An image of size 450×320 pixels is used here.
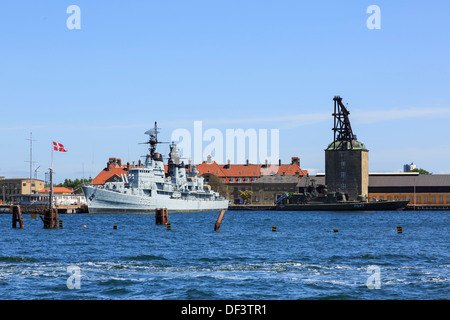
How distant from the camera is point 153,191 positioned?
4552 inches

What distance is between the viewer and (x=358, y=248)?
40.2 m

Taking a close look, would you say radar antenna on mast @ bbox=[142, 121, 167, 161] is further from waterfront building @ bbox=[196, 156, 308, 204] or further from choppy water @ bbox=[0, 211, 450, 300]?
choppy water @ bbox=[0, 211, 450, 300]

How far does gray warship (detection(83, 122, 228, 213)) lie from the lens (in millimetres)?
110250

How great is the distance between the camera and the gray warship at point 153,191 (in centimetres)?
11025

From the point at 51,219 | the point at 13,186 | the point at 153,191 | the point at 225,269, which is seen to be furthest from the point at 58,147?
the point at 13,186

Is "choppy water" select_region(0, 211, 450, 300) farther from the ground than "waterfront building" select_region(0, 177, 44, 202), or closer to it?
closer to it

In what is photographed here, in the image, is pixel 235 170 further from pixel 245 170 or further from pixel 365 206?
pixel 365 206

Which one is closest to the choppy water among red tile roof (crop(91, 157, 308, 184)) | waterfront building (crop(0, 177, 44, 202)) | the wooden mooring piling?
the wooden mooring piling

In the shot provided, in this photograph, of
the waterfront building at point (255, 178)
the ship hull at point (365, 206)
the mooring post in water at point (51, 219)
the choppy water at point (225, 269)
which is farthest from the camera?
the waterfront building at point (255, 178)

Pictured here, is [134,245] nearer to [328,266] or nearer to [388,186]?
[328,266]

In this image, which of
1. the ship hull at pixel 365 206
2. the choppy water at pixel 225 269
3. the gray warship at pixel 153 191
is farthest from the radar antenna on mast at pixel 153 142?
the choppy water at pixel 225 269

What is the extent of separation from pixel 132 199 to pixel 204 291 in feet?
292

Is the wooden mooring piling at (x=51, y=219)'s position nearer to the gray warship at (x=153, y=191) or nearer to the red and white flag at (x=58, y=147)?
the red and white flag at (x=58, y=147)
